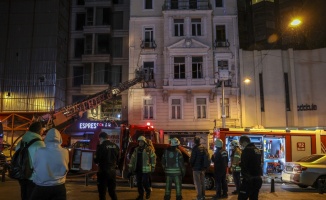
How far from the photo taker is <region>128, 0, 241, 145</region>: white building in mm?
27547

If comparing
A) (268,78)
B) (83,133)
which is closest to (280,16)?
(268,78)

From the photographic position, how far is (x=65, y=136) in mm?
23391

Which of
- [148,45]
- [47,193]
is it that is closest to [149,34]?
[148,45]

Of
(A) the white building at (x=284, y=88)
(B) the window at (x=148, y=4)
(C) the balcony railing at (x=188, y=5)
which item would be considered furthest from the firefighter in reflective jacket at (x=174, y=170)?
(B) the window at (x=148, y=4)

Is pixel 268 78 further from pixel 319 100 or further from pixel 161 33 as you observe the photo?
pixel 161 33

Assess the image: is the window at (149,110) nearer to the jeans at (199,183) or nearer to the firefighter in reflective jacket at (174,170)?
the jeans at (199,183)

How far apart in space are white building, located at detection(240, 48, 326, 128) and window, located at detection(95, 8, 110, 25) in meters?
12.4

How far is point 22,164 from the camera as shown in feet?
19.0

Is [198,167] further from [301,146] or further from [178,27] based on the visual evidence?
[178,27]

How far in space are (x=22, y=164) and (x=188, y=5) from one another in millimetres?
24973

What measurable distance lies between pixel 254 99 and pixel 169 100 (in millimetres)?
6703

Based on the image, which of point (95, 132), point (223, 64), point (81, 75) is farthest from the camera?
point (81, 75)

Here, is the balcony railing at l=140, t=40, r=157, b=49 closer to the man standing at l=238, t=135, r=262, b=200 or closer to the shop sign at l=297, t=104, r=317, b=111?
the shop sign at l=297, t=104, r=317, b=111

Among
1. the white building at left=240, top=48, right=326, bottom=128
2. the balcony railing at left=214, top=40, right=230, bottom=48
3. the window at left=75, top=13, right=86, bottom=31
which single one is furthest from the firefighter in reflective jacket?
the window at left=75, top=13, right=86, bottom=31
